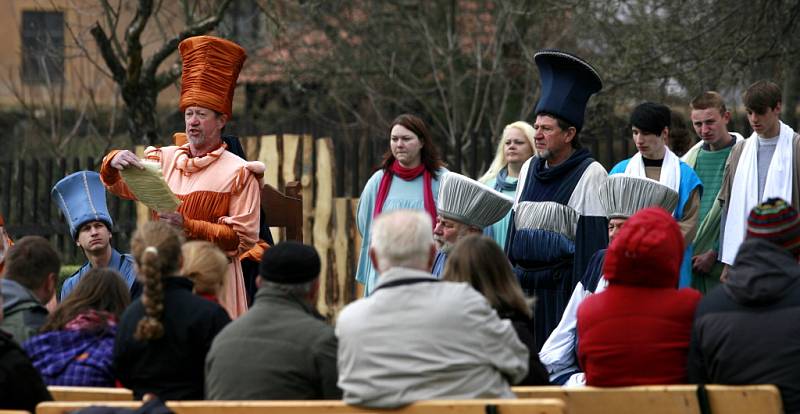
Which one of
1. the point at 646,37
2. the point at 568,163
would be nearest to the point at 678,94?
the point at 646,37

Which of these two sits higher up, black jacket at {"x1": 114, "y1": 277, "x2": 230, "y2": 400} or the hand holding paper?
the hand holding paper

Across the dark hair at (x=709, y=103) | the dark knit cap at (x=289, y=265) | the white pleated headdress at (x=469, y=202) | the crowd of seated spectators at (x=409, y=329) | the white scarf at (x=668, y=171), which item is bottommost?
the crowd of seated spectators at (x=409, y=329)

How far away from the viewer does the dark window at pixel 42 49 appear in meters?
17.8

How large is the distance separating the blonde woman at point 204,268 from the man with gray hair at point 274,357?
54 centimetres

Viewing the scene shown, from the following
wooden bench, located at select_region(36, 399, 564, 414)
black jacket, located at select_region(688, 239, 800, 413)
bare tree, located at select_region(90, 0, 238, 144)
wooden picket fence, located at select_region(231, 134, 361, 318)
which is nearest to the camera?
wooden bench, located at select_region(36, 399, 564, 414)

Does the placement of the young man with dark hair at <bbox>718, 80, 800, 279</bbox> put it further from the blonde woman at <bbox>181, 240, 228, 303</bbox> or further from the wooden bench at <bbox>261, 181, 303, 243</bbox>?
the blonde woman at <bbox>181, 240, 228, 303</bbox>

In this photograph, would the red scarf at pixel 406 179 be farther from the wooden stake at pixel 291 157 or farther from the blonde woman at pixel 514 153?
the wooden stake at pixel 291 157

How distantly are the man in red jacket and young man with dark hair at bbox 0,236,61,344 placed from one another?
236 cm

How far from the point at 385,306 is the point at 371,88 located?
13.7m

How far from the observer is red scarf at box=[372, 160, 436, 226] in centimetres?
820

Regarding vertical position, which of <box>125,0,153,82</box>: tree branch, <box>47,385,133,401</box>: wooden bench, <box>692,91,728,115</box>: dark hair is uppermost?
<box>125,0,153,82</box>: tree branch

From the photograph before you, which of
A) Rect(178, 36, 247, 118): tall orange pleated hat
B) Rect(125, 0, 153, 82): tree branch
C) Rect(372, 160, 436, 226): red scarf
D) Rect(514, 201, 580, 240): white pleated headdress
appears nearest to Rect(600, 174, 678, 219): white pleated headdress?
Rect(514, 201, 580, 240): white pleated headdress

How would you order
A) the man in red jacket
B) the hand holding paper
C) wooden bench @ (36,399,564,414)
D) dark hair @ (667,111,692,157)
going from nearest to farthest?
wooden bench @ (36,399,564,414) → the man in red jacket → the hand holding paper → dark hair @ (667,111,692,157)

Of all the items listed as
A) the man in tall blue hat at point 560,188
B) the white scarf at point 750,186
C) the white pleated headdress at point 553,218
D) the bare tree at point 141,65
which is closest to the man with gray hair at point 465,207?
the white pleated headdress at point 553,218
